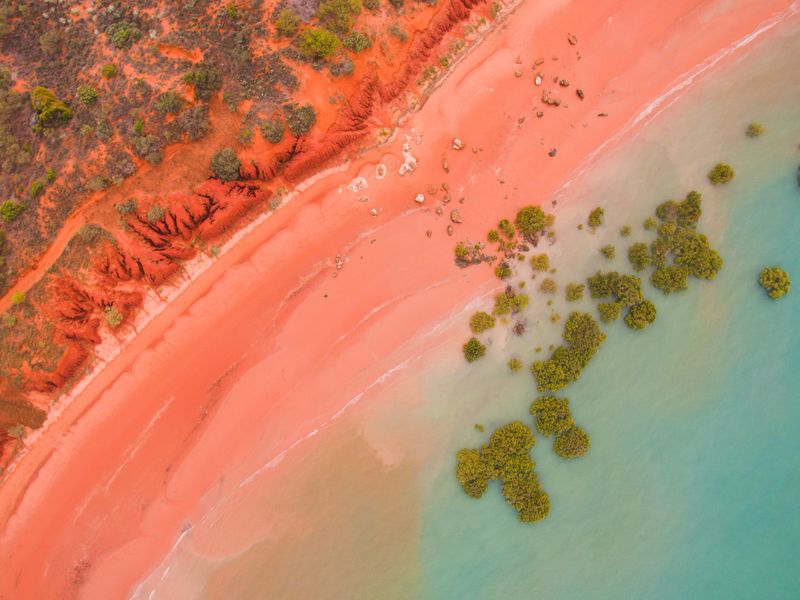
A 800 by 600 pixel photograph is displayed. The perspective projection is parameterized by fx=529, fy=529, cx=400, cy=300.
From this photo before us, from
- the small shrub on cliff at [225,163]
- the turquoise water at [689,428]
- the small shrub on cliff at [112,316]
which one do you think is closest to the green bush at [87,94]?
the small shrub on cliff at [225,163]

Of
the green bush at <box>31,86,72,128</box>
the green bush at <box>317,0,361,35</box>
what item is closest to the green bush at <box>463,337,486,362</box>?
the green bush at <box>317,0,361,35</box>

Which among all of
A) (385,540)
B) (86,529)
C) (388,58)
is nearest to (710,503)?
(385,540)

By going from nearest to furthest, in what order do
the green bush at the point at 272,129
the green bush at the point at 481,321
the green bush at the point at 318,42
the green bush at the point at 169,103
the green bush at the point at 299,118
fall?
the green bush at the point at 169,103 → the green bush at the point at 318,42 → the green bush at the point at 272,129 → the green bush at the point at 299,118 → the green bush at the point at 481,321

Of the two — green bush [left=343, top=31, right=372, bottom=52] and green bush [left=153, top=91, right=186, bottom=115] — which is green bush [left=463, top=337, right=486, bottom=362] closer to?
green bush [left=343, top=31, right=372, bottom=52]

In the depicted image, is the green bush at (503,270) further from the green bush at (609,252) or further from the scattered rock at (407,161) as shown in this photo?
the scattered rock at (407,161)

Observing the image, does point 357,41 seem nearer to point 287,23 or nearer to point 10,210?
point 287,23

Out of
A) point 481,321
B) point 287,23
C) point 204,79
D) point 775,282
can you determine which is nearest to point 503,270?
point 481,321

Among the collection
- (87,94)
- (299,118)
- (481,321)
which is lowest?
(481,321)
